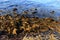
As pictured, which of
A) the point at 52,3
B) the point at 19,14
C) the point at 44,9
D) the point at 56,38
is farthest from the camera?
the point at 52,3

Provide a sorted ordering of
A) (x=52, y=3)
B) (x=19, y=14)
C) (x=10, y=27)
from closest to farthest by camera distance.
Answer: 1. (x=10, y=27)
2. (x=19, y=14)
3. (x=52, y=3)

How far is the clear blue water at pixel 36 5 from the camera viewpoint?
8.93m

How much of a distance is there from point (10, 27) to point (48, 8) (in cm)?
259

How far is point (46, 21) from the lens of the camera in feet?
25.4

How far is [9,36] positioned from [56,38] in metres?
1.38

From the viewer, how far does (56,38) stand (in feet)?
20.8

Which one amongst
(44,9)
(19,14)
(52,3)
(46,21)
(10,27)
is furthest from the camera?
(52,3)

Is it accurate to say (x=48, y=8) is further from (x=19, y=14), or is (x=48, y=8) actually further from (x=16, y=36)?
(x=16, y=36)

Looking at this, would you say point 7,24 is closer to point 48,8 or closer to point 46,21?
point 46,21

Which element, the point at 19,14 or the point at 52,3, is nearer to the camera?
the point at 19,14

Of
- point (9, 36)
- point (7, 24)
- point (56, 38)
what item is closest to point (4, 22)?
point (7, 24)

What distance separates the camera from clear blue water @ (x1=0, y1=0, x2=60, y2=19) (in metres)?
8.93

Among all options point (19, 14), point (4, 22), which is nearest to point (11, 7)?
point (19, 14)

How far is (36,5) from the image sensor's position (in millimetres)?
9828
